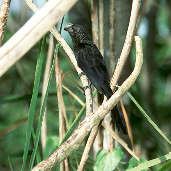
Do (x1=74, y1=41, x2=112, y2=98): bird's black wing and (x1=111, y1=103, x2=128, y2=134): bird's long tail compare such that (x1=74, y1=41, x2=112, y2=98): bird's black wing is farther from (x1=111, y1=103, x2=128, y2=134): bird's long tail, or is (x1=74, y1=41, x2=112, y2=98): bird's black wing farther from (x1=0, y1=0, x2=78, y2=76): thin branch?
(x1=0, y1=0, x2=78, y2=76): thin branch

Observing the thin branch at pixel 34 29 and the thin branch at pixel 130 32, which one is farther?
the thin branch at pixel 130 32

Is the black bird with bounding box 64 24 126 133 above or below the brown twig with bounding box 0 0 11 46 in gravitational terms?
below

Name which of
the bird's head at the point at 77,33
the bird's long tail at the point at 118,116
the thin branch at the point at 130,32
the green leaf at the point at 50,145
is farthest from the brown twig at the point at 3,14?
the bird's head at the point at 77,33

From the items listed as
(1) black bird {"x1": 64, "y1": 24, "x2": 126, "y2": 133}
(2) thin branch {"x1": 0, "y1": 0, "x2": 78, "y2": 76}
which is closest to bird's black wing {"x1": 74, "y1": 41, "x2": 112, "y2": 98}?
(1) black bird {"x1": 64, "y1": 24, "x2": 126, "y2": 133}

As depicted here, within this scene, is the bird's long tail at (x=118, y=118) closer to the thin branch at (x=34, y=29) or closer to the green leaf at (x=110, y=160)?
the green leaf at (x=110, y=160)

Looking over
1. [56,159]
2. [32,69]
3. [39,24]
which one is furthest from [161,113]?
[39,24]

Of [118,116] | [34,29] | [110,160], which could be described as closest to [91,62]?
[118,116]
